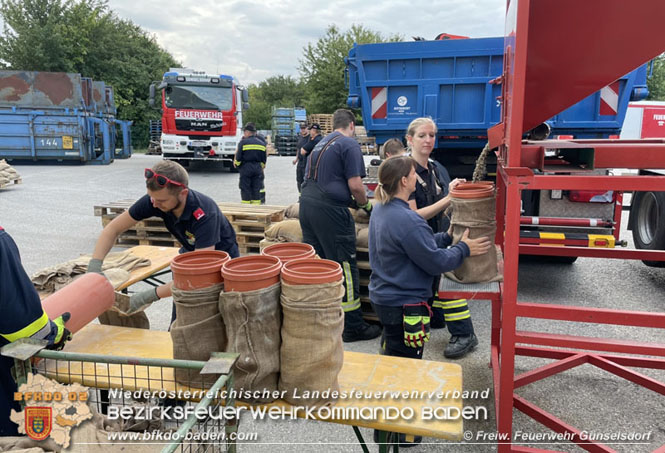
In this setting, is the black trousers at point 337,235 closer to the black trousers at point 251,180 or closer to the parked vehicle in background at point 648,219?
the parked vehicle in background at point 648,219

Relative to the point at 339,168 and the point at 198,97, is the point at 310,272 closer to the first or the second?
the point at 339,168

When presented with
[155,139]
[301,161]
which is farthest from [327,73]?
[301,161]

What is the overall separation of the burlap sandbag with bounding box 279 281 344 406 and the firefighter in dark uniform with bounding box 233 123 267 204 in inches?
294

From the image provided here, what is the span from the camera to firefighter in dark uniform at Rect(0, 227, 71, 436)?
197 cm

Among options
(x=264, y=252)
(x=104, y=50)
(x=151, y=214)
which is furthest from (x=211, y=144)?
(x=104, y=50)

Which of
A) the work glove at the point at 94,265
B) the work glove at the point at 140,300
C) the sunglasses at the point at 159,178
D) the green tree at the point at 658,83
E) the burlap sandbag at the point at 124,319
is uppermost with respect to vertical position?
the green tree at the point at 658,83

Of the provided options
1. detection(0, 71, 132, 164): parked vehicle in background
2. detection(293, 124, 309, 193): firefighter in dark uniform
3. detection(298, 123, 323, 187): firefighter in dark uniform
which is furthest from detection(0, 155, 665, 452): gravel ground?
detection(0, 71, 132, 164): parked vehicle in background

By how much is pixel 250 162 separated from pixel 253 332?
7561mm

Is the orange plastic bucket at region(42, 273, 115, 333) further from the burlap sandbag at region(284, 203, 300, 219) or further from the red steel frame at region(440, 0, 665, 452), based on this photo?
the burlap sandbag at region(284, 203, 300, 219)

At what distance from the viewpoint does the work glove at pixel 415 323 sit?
2.81 m

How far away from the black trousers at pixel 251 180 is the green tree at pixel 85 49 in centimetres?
2414

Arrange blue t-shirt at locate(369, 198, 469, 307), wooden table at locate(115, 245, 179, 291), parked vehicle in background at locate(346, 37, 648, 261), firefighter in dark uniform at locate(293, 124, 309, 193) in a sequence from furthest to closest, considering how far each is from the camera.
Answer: firefighter in dark uniform at locate(293, 124, 309, 193) → parked vehicle in background at locate(346, 37, 648, 261) → wooden table at locate(115, 245, 179, 291) → blue t-shirt at locate(369, 198, 469, 307)

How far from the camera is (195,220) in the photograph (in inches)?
117

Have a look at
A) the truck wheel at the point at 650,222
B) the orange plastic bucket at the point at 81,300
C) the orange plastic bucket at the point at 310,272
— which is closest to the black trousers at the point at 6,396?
the orange plastic bucket at the point at 81,300
